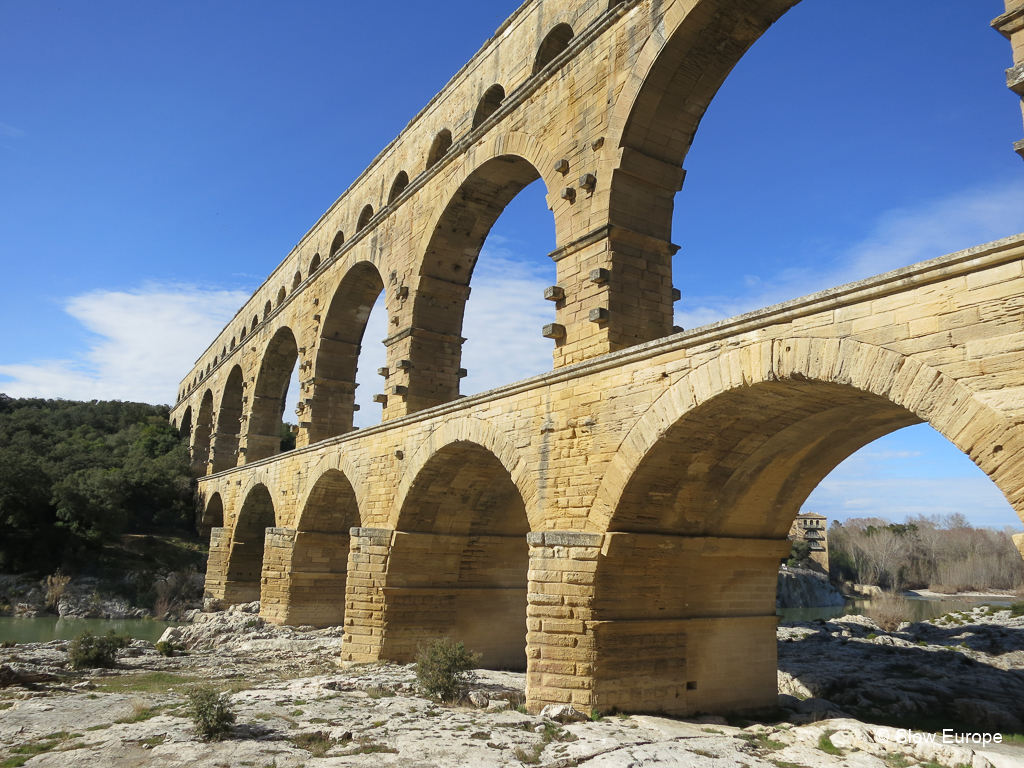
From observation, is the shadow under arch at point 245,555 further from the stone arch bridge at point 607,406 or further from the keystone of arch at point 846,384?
the keystone of arch at point 846,384

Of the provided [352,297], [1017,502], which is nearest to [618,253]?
[1017,502]

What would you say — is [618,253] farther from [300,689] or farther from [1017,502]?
[300,689]

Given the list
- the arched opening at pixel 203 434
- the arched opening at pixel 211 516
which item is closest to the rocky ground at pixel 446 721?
the arched opening at pixel 211 516

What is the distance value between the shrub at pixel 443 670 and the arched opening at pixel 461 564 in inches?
96.0

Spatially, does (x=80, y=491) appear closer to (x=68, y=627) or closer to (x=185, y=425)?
(x=68, y=627)

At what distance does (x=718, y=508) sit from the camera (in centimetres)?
788

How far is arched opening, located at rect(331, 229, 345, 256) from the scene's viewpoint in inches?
722

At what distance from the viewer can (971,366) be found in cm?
452

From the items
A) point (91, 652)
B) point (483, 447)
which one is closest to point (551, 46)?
point (483, 447)

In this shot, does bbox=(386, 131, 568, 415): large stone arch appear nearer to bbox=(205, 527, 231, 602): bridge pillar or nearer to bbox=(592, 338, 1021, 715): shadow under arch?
bbox=(592, 338, 1021, 715): shadow under arch

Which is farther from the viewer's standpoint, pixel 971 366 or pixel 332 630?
pixel 332 630

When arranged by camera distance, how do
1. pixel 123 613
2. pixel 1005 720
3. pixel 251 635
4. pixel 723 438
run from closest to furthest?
pixel 723 438
pixel 1005 720
pixel 251 635
pixel 123 613

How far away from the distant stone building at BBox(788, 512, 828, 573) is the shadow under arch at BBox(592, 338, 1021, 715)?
44.1 meters

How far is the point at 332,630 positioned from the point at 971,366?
13531mm
